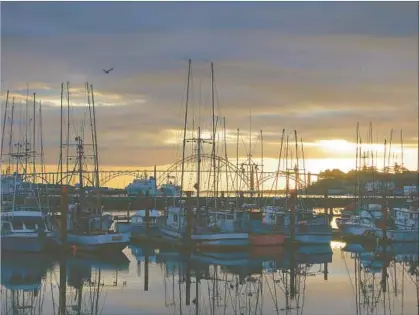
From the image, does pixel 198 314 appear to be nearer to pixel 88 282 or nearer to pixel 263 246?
pixel 88 282

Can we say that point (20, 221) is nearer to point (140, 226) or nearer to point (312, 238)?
point (140, 226)

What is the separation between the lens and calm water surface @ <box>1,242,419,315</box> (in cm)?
2319

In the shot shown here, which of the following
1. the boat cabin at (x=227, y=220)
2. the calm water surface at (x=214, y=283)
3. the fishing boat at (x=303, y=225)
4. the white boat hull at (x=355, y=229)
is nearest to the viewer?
the calm water surface at (x=214, y=283)

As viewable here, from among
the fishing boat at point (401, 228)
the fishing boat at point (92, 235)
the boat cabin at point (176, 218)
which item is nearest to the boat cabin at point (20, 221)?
the fishing boat at point (92, 235)

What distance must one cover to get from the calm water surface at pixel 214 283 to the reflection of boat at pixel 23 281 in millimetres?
30

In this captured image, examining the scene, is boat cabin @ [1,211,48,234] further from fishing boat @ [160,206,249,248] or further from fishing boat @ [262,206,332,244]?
fishing boat @ [262,206,332,244]

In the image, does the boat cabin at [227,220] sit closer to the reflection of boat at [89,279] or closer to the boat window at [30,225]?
the reflection of boat at [89,279]

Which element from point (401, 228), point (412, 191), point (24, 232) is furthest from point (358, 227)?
point (412, 191)

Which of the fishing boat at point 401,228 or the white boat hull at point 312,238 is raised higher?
the fishing boat at point 401,228

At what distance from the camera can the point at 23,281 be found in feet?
89.8

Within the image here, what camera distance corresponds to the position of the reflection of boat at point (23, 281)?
23.1 metres

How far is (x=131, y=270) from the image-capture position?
30734mm

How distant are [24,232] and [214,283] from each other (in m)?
10.1

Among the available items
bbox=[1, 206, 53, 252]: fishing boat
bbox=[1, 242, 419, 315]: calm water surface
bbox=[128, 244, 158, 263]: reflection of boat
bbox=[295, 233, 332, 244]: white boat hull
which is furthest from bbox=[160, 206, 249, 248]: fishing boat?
bbox=[1, 206, 53, 252]: fishing boat
